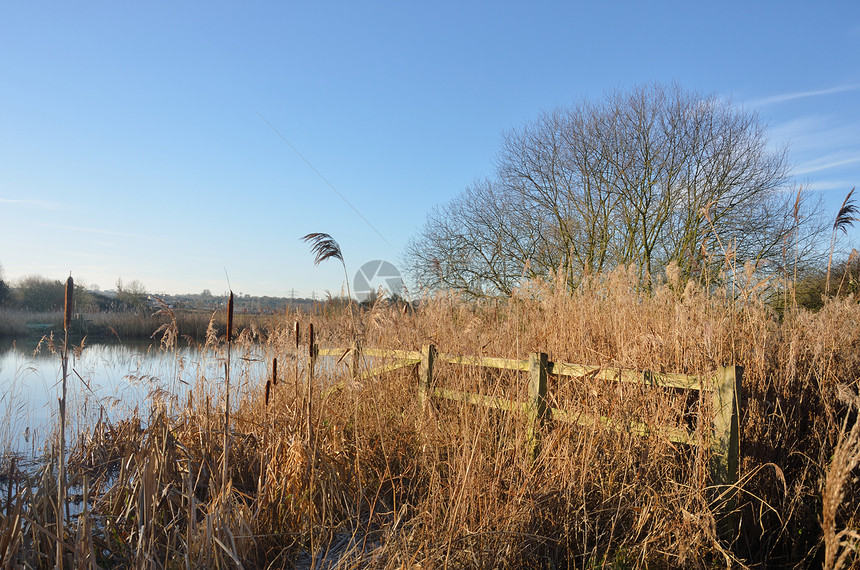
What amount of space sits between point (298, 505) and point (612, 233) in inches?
524

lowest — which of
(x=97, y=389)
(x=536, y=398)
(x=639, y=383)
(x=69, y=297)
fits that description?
(x=97, y=389)

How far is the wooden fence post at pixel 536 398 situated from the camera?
3.85 m

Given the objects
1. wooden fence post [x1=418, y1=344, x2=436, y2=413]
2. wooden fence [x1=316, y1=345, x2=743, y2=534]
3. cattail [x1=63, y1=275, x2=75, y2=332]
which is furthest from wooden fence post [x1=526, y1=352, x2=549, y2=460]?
cattail [x1=63, y1=275, x2=75, y2=332]

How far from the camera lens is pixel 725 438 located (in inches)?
125

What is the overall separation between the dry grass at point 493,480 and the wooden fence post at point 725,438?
92 millimetres

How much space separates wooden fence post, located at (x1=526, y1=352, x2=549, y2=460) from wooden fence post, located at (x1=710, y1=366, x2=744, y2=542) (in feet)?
3.69

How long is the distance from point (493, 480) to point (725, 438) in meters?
1.49

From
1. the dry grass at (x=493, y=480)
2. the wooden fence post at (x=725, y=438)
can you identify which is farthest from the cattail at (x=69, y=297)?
the wooden fence post at (x=725, y=438)

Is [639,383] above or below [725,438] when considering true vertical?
above

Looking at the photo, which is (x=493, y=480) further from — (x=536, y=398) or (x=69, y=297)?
(x=69, y=297)

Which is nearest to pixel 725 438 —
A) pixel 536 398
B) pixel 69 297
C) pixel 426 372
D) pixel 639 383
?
pixel 639 383

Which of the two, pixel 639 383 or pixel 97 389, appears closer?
pixel 639 383

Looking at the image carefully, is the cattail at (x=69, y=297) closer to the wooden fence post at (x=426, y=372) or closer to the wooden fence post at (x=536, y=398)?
the wooden fence post at (x=536, y=398)

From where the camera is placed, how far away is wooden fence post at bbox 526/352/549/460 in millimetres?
3852
